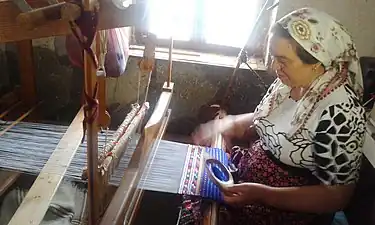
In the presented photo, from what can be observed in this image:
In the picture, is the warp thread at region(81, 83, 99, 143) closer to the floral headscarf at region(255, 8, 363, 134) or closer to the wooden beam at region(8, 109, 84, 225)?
the wooden beam at region(8, 109, 84, 225)

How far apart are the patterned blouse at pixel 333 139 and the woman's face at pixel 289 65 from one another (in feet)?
0.30

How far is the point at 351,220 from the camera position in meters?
1.62

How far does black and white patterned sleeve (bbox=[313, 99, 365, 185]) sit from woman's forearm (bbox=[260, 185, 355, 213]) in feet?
0.15

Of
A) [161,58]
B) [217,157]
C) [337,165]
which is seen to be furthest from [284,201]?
[161,58]

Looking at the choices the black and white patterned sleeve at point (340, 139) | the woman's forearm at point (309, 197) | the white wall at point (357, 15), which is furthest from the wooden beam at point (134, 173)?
the white wall at point (357, 15)

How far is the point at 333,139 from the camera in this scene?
4.07ft

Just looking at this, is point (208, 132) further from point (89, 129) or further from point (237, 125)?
point (89, 129)

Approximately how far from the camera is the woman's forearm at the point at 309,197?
1300mm

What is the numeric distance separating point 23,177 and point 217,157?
806 mm

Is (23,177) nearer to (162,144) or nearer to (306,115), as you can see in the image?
(162,144)

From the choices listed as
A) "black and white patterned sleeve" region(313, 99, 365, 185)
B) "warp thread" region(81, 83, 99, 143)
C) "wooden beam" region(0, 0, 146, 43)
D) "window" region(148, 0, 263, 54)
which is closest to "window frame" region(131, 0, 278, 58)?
"window" region(148, 0, 263, 54)

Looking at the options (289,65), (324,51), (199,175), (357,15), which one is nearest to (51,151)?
(199,175)

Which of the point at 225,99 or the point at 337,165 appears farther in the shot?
the point at 225,99

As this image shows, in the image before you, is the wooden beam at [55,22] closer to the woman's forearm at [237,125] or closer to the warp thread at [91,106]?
the warp thread at [91,106]
